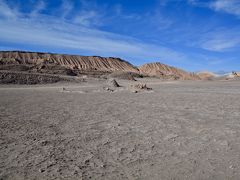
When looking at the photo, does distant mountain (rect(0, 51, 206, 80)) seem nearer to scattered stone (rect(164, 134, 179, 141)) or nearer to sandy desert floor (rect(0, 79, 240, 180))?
sandy desert floor (rect(0, 79, 240, 180))

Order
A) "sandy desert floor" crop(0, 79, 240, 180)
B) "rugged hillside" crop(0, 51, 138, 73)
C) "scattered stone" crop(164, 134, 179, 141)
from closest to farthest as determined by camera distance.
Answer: "sandy desert floor" crop(0, 79, 240, 180) < "scattered stone" crop(164, 134, 179, 141) < "rugged hillside" crop(0, 51, 138, 73)

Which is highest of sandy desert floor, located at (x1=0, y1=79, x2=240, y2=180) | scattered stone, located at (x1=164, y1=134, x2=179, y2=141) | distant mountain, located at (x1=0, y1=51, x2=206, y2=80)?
distant mountain, located at (x1=0, y1=51, x2=206, y2=80)

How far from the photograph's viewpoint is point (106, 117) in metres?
9.97

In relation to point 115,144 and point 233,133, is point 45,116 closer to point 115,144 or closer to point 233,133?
point 115,144

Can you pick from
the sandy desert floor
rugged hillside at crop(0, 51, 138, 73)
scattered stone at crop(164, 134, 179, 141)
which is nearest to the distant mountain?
rugged hillside at crop(0, 51, 138, 73)

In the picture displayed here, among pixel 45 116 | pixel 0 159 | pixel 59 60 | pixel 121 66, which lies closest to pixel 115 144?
pixel 0 159

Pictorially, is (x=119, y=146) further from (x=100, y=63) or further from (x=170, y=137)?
(x=100, y=63)

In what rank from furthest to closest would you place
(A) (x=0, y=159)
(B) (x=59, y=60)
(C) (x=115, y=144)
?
1. (B) (x=59, y=60)
2. (C) (x=115, y=144)
3. (A) (x=0, y=159)

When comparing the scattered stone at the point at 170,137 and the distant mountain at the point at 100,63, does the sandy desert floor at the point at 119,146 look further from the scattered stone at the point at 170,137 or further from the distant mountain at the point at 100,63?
the distant mountain at the point at 100,63

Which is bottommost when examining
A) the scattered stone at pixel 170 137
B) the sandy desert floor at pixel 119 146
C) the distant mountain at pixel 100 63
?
the sandy desert floor at pixel 119 146

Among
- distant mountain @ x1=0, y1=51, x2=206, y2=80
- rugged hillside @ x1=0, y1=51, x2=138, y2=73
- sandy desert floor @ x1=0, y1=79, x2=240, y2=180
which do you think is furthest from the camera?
distant mountain @ x1=0, y1=51, x2=206, y2=80

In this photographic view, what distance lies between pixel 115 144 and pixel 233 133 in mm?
2882

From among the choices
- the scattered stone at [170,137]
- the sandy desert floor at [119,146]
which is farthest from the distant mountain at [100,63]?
the scattered stone at [170,137]

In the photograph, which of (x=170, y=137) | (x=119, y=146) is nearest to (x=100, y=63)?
(x=170, y=137)
